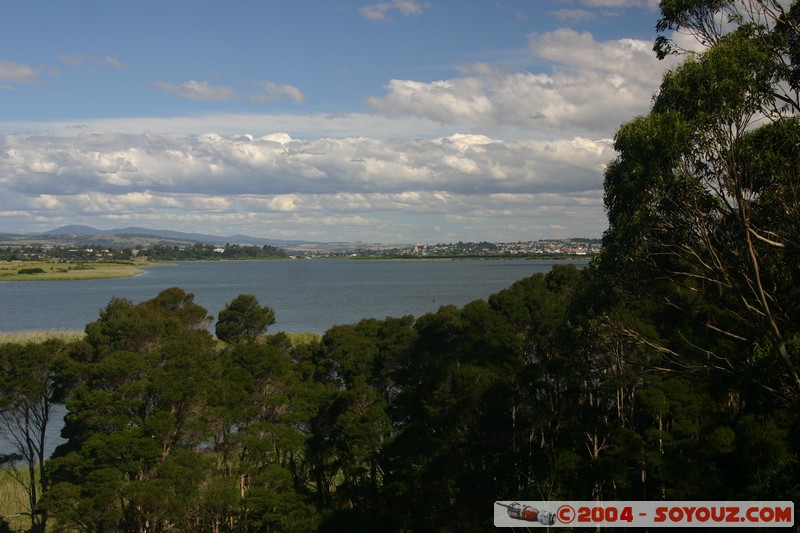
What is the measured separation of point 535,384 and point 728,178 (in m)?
12.5

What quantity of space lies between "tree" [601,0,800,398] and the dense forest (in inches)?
1.5

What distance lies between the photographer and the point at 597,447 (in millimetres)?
20266

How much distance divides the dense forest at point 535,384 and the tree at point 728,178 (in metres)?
0.04

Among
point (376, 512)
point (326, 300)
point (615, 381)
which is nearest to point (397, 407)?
point (376, 512)

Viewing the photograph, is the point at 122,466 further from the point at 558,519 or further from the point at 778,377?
the point at 778,377

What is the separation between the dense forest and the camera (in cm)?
1110

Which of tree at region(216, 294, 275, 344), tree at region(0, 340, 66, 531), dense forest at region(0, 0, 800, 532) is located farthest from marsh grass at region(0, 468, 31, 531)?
tree at region(216, 294, 275, 344)

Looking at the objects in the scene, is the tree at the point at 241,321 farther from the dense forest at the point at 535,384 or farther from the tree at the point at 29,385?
the tree at the point at 29,385

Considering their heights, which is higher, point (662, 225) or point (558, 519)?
point (662, 225)

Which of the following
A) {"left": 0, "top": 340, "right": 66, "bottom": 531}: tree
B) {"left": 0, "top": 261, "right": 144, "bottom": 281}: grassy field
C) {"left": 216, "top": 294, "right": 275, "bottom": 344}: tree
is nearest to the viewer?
{"left": 0, "top": 340, "right": 66, "bottom": 531}: tree

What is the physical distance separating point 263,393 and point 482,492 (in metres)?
8.42

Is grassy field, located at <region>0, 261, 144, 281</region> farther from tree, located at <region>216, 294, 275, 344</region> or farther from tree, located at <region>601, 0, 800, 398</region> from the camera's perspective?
tree, located at <region>601, 0, 800, 398</region>

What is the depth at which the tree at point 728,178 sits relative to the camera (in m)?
10.7

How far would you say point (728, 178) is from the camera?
1080cm
